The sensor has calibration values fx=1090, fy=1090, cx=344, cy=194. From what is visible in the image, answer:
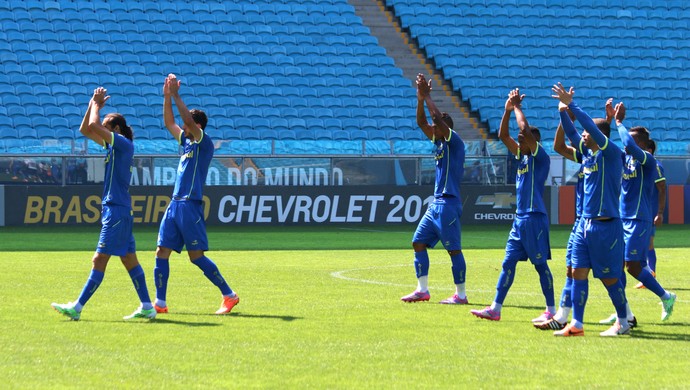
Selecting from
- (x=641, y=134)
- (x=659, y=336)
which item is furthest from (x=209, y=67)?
(x=659, y=336)

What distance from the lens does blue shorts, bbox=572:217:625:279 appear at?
900 centimetres

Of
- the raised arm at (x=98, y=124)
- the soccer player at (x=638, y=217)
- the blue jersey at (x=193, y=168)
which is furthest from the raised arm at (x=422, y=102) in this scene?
the raised arm at (x=98, y=124)

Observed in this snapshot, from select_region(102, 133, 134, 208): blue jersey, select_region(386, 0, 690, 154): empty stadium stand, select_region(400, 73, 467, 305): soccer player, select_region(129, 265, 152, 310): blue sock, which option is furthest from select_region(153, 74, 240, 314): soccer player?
select_region(386, 0, 690, 154): empty stadium stand

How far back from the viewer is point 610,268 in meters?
9.01

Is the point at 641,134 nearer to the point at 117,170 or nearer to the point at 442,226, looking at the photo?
the point at 442,226

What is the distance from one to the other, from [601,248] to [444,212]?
122 inches

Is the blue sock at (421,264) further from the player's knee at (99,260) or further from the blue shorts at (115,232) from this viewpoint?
the player's knee at (99,260)

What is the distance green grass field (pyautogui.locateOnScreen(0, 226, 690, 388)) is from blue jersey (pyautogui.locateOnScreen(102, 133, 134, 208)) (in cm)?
113

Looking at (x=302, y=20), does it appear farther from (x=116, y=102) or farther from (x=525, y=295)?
(x=525, y=295)

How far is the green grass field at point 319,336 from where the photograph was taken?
7134 millimetres

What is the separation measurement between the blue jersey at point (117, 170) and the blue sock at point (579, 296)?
4209mm

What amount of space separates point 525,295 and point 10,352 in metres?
6.50

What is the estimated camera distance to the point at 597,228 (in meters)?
9.02

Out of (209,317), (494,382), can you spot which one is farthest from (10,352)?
(494,382)
